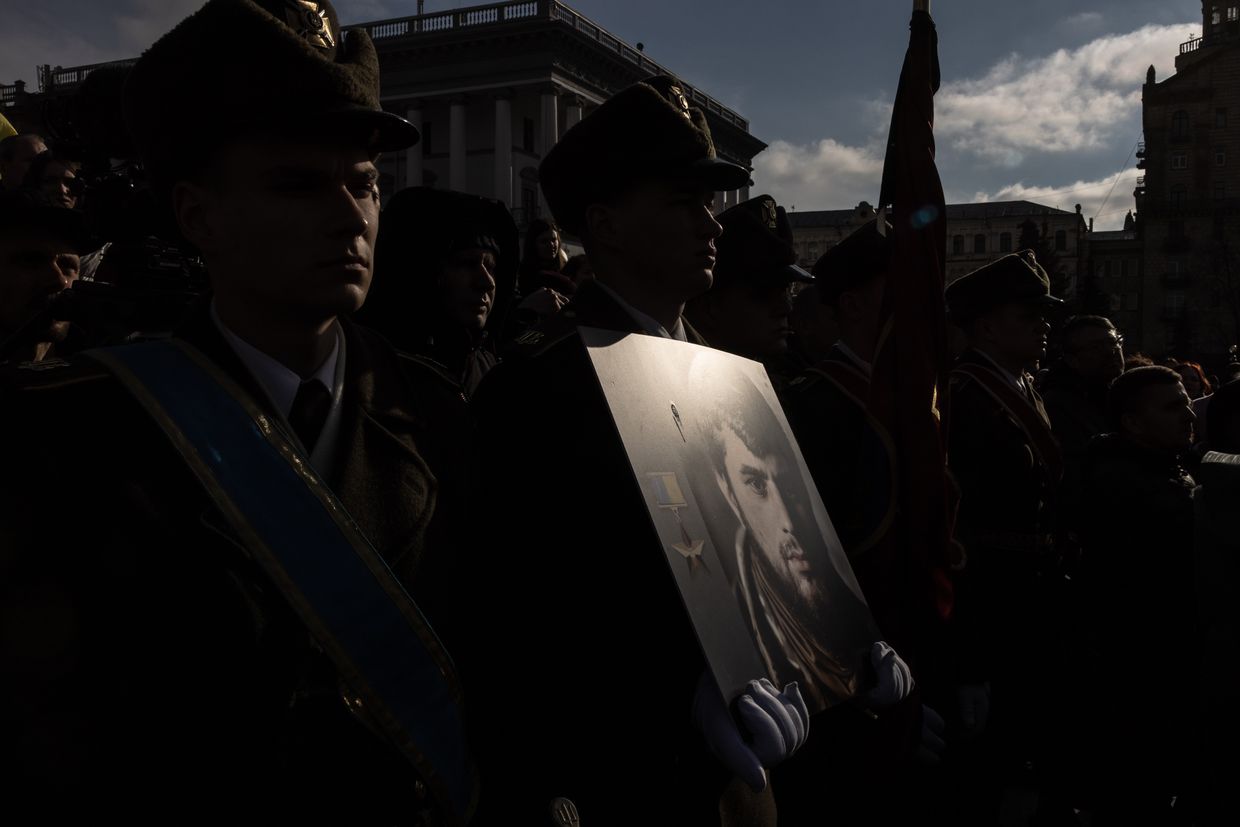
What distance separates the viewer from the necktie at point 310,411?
1.66 meters

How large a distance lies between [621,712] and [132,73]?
1.51m

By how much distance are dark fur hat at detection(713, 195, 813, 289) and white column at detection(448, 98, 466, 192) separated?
44585 millimetres

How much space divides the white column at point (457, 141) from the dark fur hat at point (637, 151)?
45921mm

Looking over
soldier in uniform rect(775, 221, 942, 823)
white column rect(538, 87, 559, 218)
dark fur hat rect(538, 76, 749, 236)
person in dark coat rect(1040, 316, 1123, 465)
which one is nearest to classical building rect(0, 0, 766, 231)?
white column rect(538, 87, 559, 218)

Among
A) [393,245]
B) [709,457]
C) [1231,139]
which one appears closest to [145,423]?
[709,457]

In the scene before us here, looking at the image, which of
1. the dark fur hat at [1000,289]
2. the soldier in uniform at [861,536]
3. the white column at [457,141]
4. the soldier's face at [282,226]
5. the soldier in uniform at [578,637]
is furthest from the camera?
the white column at [457,141]

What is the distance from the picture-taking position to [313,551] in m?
1.48

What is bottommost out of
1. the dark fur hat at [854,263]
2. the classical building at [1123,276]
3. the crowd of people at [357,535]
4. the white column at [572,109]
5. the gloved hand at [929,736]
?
the gloved hand at [929,736]

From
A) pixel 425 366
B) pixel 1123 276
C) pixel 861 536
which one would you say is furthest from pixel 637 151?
pixel 1123 276

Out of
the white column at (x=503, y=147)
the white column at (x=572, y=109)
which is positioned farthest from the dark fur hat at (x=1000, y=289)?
the white column at (x=572, y=109)

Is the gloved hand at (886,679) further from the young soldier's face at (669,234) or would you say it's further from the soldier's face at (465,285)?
the soldier's face at (465,285)

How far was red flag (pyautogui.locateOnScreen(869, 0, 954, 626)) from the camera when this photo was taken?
3055 mm

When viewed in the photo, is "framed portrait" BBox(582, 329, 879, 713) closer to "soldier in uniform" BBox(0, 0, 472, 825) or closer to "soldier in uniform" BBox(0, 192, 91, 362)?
"soldier in uniform" BBox(0, 0, 472, 825)

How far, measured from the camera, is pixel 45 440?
1325 millimetres
